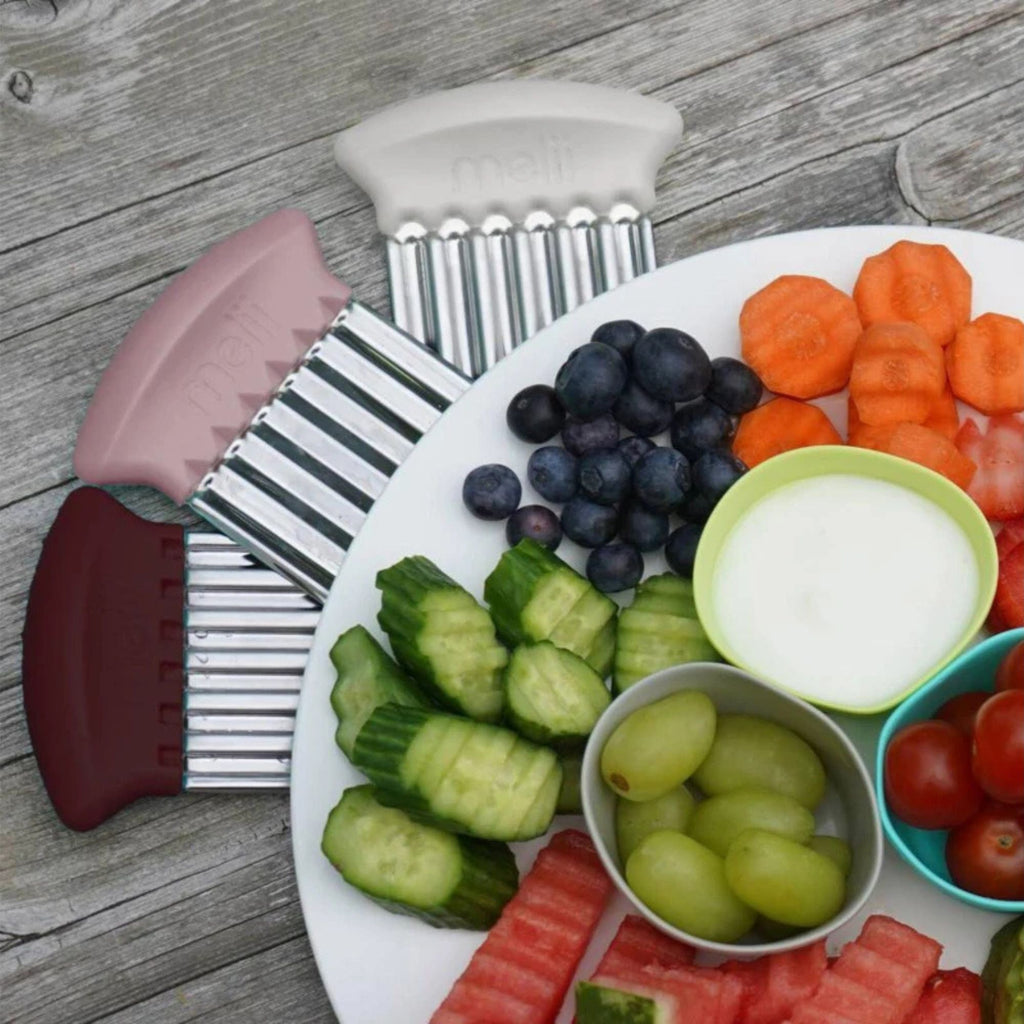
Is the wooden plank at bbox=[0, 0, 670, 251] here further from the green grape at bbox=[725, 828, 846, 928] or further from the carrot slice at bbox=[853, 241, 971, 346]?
the green grape at bbox=[725, 828, 846, 928]

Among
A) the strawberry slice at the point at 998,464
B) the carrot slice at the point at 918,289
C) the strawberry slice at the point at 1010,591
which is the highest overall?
the carrot slice at the point at 918,289

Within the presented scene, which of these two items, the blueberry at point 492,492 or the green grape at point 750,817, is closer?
the green grape at point 750,817

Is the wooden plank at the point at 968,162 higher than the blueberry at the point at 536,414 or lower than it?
lower

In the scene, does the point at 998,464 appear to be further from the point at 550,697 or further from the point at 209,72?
the point at 209,72

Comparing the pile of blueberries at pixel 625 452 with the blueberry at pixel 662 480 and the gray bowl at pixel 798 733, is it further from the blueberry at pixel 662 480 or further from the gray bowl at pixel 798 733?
the gray bowl at pixel 798 733

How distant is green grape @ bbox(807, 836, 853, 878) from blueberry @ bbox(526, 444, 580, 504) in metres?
0.38

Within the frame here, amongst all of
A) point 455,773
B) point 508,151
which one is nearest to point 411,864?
point 455,773

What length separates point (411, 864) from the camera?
1.08 meters

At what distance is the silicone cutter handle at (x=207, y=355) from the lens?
139 centimetres

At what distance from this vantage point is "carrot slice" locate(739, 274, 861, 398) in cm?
121

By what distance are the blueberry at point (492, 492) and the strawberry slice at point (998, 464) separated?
16.5 inches

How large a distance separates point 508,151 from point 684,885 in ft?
2.85

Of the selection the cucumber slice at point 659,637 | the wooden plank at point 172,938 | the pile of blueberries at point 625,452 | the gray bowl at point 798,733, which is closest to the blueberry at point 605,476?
the pile of blueberries at point 625,452

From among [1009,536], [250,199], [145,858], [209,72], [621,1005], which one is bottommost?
[145,858]
